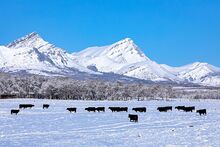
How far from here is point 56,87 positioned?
599 ft

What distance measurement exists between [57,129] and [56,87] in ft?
483

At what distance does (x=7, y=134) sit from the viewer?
3216 centimetres

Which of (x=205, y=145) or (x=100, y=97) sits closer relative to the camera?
(x=205, y=145)

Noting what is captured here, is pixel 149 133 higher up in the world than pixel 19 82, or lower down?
lower down

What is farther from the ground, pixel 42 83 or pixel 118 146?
pixel 42 83

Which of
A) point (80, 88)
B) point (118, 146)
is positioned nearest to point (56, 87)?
point (80, 88)

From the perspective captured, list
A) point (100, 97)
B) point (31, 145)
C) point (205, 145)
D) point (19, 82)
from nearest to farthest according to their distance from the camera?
point (205, 145)
point (31, 145)
point (100, 97)
point (19, 82)

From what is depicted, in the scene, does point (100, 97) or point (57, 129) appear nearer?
point (57, 129)

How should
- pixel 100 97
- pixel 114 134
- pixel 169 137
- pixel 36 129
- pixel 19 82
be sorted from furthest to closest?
pixel 19 82, pixel 100 97, pixel 36 129, pixel 114 134, pixel 169 137

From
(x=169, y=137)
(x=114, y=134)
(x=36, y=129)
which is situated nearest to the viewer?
(x=169, y=137)

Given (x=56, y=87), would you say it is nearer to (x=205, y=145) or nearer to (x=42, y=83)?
(x=42, y=83)

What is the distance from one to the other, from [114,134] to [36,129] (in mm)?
7520

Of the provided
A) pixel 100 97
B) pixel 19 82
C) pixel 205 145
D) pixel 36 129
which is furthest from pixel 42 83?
pixel 205 145

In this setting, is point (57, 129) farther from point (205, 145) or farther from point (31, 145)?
point (205, 145)
